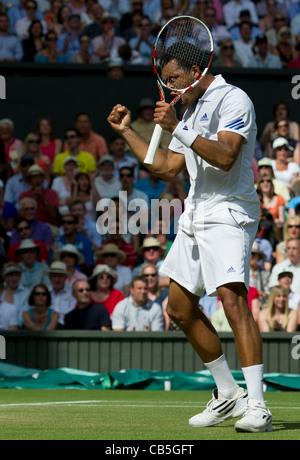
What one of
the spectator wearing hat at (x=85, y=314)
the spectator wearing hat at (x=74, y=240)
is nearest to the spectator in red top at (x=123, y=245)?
the spectator wearing hat at (x=74, y=240)

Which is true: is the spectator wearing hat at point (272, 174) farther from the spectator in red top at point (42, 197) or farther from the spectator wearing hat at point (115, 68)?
the spectator wearing hat at point (115, 68)

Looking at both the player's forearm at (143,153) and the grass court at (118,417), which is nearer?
the grass court at (118,417)

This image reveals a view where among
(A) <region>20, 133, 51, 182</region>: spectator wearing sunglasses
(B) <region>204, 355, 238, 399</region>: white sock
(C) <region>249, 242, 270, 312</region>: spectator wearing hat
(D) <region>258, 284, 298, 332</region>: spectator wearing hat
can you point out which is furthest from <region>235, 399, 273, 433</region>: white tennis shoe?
(A) <region>20, 133, 51, 182</region>: spectator wearing sunglasses

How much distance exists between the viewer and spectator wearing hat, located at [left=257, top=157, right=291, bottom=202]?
495 inches

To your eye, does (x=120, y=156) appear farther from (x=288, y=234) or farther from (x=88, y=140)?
(x=288, y=234)

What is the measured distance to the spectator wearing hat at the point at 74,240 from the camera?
40.1ft

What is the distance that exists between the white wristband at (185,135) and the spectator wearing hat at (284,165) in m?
8.03

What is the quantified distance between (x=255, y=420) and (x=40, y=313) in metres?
6.08

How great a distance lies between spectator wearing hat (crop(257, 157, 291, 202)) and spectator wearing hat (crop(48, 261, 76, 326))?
2855 mm

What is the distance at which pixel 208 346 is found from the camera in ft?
18.2

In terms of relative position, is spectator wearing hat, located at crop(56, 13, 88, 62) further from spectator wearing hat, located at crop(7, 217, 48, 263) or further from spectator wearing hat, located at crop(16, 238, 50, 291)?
spectator wearing hat, located at crop(16, 238, 50, 291)

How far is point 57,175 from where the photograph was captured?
13.6 metres
